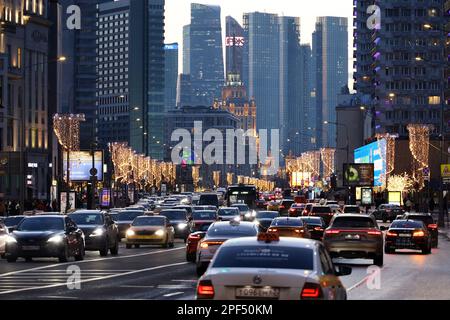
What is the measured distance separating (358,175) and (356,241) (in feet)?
241

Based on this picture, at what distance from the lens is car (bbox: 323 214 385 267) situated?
126 ft

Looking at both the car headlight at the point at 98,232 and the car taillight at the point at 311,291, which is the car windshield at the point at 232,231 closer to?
the car headlight at the point at 98,232

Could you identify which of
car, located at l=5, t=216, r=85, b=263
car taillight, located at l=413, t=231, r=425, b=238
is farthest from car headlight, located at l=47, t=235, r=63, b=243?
car taillight, located at l=413, t=231, r=425, b=238

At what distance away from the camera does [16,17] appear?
128 meters

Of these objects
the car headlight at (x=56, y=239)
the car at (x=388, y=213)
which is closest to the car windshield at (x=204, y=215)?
the car headlight at (x=56, y=239)

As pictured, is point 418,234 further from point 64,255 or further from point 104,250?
point 64,255

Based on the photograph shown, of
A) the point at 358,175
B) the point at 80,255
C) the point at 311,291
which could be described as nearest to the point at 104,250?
the point at 80,255

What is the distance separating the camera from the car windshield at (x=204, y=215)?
56.6 metres

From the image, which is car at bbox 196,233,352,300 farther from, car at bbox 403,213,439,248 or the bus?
the bus

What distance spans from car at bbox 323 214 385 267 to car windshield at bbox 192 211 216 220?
17.3 metres

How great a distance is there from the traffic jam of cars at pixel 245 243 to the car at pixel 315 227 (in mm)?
43

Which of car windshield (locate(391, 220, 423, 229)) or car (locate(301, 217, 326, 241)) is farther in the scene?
car (locate(301, 217, 326, 241))
